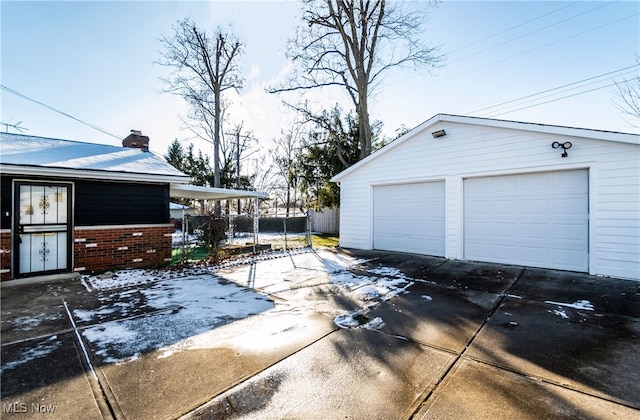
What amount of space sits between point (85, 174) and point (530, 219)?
10111 mm

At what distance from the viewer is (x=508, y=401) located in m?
2.14

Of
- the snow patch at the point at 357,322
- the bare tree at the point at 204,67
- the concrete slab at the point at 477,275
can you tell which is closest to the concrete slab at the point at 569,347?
the snow patch at the point at 357,322

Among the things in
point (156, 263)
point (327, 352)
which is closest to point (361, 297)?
point (327, 352)

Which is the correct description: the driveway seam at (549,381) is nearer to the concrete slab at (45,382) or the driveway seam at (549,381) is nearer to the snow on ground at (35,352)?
the concrete slab at (45,382)

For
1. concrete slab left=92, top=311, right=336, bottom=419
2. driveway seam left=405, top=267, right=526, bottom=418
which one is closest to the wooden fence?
driveway seam left=405, top=267, right=526, bottom=418

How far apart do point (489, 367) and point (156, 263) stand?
765 cm

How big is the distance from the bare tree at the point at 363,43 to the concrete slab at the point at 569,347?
437 inches

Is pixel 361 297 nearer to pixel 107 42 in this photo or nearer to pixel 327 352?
pixel 327 352

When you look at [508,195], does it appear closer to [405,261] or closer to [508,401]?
[405,261]

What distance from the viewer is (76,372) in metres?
2.54

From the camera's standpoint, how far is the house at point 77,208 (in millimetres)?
5875

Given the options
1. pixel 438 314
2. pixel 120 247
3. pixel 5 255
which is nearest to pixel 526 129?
pixel 438 314

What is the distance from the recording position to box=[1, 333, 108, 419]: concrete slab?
2.05 meters

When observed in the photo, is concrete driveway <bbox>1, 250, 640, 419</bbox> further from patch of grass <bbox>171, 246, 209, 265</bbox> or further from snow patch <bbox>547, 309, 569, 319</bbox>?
patch of grass <bbox>171, 246, 209, 265</bbox>
